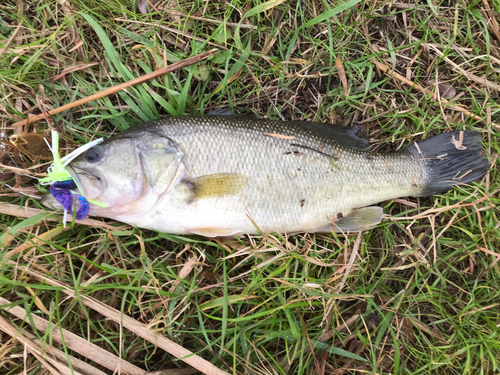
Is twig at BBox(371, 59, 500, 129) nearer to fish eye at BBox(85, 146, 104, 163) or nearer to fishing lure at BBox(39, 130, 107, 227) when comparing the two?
fish eye at BBox(85, 146, 104, 163)

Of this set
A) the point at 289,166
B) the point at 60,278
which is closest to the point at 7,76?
the point at 60,278

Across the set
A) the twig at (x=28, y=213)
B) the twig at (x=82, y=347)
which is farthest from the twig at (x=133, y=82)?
the twig at (x=82, y=347)

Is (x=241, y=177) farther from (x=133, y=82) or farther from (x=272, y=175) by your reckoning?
(x=133, y=82)

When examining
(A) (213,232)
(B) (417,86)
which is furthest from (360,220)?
(B) (417,86)

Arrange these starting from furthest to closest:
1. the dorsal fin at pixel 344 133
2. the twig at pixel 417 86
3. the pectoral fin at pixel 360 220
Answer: the twig at pixel 417 86, the dorsal fin at pixel 344 133, the pectoral fin at pixel 360 220

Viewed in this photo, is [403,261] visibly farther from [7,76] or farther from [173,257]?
[7,76]

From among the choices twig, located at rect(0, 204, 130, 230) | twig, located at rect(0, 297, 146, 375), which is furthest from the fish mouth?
twig, located at rect(0, 297, 146, 375)

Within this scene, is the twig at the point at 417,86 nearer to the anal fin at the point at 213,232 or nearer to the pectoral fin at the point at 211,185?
the pectoral fin at the point at 211,185
